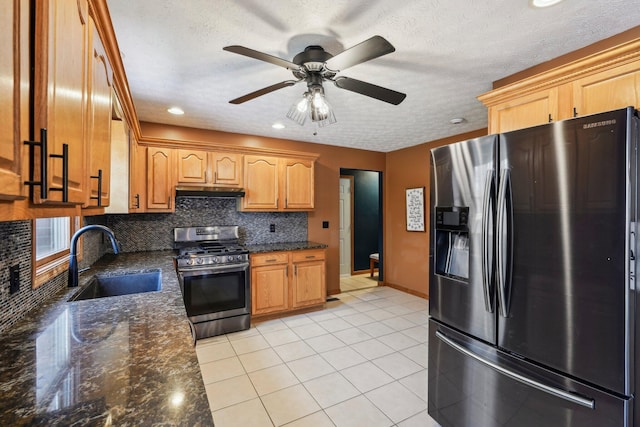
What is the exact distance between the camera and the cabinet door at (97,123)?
1.09 m

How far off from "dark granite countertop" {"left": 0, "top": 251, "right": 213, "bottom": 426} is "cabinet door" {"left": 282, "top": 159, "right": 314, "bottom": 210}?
266 cm

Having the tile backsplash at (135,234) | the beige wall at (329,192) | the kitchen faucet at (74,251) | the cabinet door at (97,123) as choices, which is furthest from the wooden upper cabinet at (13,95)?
the beige wall at (329,192)

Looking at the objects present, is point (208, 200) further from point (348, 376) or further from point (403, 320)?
point (403, 320)

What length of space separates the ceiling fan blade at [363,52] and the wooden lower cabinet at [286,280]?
8.23ft

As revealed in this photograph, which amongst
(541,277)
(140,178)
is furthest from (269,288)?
(541,277)

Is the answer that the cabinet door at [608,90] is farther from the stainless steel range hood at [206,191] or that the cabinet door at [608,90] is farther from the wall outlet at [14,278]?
the stainless steel range hood at [206,191]

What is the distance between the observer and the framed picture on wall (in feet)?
15.0

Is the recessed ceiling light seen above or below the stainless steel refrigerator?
above

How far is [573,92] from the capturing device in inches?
70.6

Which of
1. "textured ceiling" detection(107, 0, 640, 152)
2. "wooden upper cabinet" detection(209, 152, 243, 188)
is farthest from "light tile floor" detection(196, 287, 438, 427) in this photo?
"textured ceiling" detection(107, 0, 640, 152)

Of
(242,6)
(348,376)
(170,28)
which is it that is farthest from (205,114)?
(348,376)

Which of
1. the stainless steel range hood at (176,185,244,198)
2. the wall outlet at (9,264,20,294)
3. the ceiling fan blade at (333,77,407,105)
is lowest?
the wall outlet at (9,264,20,294)

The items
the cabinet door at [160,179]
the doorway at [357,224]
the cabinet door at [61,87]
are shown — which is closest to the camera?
the cabinet door at [61,87]

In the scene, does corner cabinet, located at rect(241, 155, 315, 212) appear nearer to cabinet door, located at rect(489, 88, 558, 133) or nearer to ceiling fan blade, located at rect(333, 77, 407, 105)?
ceiling fan blade, located at rect(333, 77, 407, 105)
